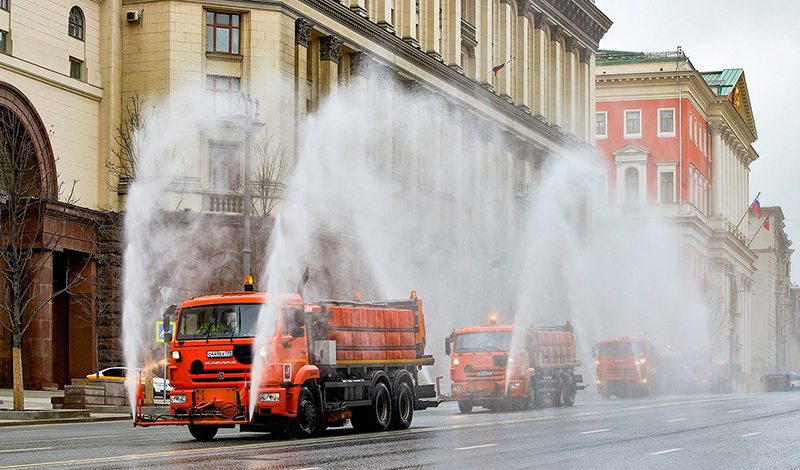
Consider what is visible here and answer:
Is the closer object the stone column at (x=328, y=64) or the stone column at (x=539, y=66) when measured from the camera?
the stone column at (x=328, y=64)

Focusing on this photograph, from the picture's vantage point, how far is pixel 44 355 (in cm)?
4603

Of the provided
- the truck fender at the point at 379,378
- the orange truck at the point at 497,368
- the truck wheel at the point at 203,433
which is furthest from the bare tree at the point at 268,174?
the truck wheel at the point at 203,433

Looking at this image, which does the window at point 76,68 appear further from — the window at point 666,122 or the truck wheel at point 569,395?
the window at point 666,122

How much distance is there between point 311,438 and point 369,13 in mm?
38522

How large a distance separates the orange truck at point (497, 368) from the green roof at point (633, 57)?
76860 millimetres

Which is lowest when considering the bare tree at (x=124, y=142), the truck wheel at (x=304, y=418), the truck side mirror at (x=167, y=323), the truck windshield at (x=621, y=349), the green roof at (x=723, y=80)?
the truck windshield at (x=621, y=349)

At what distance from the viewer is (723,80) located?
129m

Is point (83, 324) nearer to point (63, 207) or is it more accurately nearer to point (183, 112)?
point (63, 207)

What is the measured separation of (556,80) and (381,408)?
6239cm

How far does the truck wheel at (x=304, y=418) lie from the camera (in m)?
24.1

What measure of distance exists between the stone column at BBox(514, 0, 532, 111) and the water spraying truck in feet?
180

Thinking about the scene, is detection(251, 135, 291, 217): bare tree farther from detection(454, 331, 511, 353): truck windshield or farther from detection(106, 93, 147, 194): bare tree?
detection(454, 331, 511, 353): truck windshield

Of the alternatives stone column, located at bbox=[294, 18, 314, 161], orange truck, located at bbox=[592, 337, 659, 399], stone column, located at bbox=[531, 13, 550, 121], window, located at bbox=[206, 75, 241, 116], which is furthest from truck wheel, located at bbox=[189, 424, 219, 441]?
stone column, located at bbox=[531, 13, 550, 121]

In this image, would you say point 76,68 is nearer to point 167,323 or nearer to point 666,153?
point 167,323
